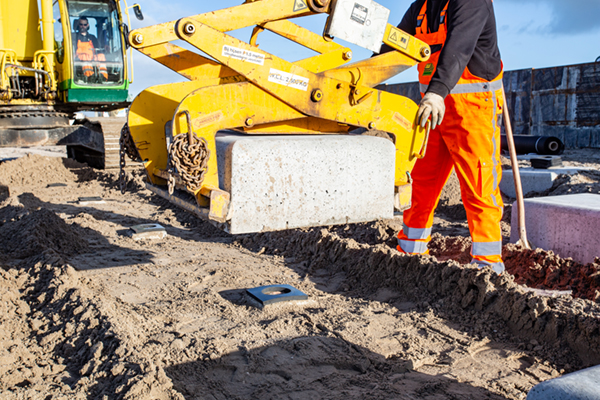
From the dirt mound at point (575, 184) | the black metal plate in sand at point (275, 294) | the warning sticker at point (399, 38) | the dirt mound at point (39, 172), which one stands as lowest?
the black metal plate in sand at point (275, 294)

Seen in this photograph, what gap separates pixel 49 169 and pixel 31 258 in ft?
20.8

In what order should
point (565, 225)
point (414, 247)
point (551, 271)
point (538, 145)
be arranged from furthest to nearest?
point (538, 145) → point (565, 225) → point (414, 247) → point (551, 271)

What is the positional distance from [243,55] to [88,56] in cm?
792

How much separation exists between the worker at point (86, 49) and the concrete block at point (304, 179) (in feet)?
25.4

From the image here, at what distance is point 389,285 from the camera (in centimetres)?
420

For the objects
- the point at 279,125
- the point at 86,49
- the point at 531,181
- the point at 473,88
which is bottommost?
the point at 531,181

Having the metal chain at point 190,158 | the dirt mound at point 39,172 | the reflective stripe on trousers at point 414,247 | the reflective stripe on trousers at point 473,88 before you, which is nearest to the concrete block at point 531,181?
the reflective stripe on trousers at point 414,247

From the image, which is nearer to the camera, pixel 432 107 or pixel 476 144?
pixel 432 107

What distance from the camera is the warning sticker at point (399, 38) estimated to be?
3.47 metres

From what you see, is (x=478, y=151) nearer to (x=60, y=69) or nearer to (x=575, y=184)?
(x=575, y=184)

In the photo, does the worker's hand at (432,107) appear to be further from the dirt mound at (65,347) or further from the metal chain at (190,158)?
the dirt mound at (65,347)

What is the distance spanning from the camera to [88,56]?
9906 mm

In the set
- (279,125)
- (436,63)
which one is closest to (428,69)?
(436,63)

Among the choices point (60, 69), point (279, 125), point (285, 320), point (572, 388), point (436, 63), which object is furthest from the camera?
point (60, 69)
